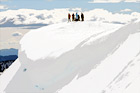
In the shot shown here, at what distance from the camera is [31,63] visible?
32688 mm

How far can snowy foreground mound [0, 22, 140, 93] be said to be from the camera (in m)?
21.3

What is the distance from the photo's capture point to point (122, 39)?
83.4 ft

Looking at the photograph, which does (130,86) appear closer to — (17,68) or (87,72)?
(87,72)

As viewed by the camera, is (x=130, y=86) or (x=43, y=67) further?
(x=43, y=67)

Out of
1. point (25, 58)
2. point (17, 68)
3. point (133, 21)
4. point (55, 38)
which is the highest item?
point (133, 21)

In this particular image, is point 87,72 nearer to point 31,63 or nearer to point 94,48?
point 94,48

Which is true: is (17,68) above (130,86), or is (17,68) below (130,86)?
below

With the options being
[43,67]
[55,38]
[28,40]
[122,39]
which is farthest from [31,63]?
[122,39]

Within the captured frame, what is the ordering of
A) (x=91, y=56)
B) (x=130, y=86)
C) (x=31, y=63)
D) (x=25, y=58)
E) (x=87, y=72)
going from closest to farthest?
Result: 1. (x=130, y=86)
2. (x=87, y=72)
3. (x=91, y=56)
4. (x=31, y=63)
5. (x=25, y=58)

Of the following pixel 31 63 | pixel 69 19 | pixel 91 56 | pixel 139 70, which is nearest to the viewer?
pixel 139 70

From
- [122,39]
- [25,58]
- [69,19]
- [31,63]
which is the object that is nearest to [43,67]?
[31,63]

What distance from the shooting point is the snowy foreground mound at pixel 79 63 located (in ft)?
69.9

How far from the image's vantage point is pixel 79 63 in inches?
1071

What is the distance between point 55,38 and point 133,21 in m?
12.4
